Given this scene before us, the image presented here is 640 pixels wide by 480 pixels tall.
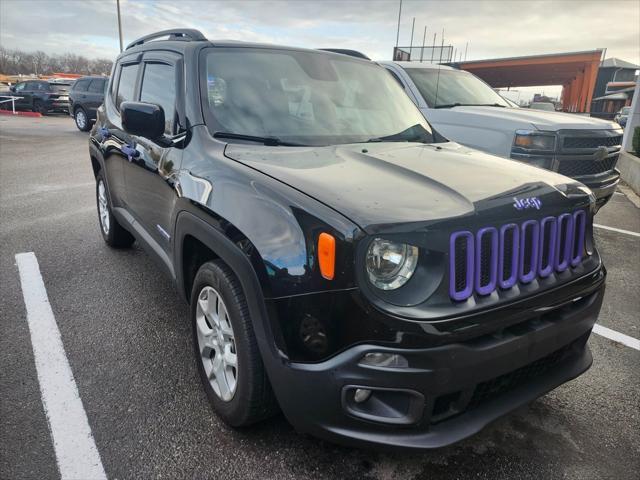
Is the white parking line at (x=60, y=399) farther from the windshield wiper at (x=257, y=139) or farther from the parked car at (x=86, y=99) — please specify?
the parked car at (x=86, y=99)

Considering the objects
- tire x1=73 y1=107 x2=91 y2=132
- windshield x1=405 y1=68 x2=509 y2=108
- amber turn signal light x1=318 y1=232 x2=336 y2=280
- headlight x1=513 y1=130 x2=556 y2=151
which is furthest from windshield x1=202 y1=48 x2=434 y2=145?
tire x1=73 y1=107 x2=91 y2=132

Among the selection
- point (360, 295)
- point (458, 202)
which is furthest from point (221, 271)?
point (458, 202)

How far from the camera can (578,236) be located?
2.26 m

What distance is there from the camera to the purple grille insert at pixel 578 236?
222 cm

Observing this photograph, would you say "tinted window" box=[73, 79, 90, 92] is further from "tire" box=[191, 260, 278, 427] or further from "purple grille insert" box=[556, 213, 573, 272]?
"purple grille insert" box=[556, 213, 573, 272]

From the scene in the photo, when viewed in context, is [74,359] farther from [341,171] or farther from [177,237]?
[341,171]

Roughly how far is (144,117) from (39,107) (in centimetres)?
2447

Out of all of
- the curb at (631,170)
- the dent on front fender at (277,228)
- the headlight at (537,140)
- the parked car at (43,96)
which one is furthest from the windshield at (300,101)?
the parked car at (43,96)

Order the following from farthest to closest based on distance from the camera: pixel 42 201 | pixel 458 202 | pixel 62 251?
pixel 42 201 → pixel 62 251 → pixel 458 202

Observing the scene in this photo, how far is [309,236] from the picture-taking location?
1788 mm

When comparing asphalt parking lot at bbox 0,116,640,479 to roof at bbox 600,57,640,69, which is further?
roof at bbox 600,57,640,69

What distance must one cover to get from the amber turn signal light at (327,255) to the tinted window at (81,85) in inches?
676

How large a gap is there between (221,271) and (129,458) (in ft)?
2.99

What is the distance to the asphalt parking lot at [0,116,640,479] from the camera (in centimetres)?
214
